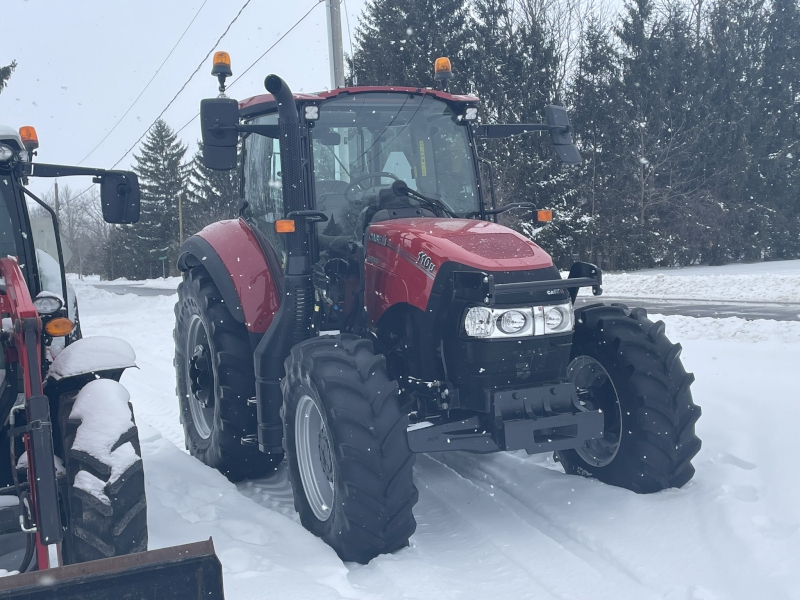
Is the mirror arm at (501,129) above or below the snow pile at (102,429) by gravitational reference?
above

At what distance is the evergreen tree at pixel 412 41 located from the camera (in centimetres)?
2658

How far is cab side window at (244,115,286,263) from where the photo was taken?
4.52m

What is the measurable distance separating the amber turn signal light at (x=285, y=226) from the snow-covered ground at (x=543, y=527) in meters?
1.50

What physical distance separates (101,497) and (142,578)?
66cm

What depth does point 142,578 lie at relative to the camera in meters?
2.20

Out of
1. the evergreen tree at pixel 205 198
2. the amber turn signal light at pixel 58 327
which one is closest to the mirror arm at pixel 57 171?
the amber turn signal light at pixel 58 327

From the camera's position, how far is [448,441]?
11.5ft

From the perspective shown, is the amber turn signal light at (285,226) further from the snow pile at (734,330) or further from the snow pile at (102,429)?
the snow pile at (734,330)

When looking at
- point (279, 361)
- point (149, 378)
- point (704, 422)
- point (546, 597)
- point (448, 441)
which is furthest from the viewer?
point (149, 378)

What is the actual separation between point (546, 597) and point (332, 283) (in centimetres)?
200

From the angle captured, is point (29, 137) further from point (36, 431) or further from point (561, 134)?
point (561, 134)

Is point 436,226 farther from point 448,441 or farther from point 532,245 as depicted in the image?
point 448,441

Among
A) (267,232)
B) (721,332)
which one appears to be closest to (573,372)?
(267,232)

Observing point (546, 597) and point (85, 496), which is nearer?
point (85, 496)
